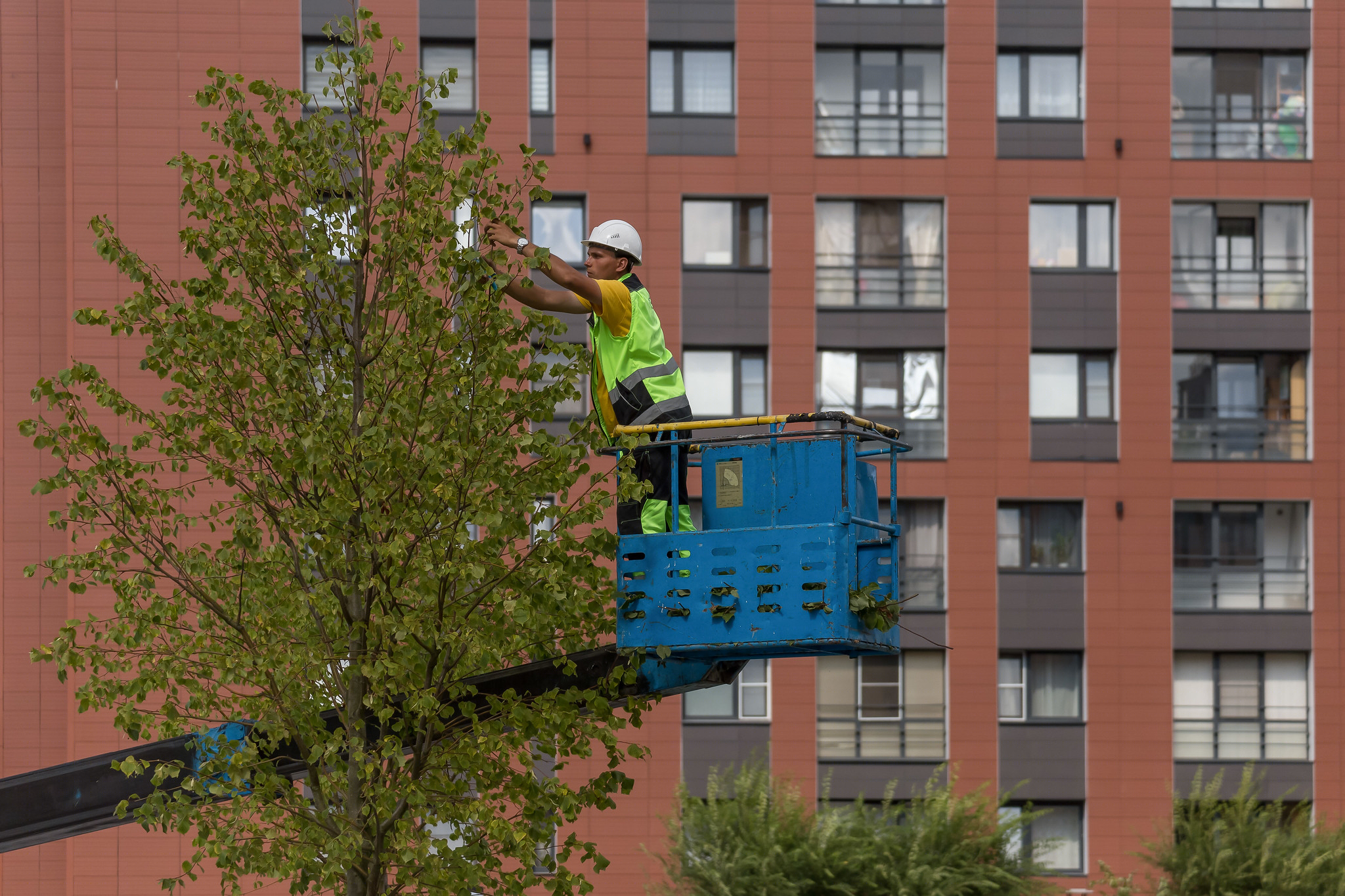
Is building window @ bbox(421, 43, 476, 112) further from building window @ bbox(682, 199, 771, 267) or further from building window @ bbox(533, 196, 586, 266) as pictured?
building window @ bbox(682, 199, 771, 267)

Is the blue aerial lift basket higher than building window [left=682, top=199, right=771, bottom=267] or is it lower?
lower

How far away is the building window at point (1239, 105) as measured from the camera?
3478 centimetres

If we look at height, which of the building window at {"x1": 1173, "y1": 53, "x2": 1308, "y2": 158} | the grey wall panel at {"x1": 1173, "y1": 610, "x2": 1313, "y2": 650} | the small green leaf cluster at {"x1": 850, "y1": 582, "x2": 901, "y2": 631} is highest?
the building window at {"x1": 1173, "y1": 53, "x2": 1308, "y2": 158}

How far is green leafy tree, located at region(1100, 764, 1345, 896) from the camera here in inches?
935

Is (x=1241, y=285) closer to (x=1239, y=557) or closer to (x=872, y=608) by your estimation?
(x=1239, y=557)

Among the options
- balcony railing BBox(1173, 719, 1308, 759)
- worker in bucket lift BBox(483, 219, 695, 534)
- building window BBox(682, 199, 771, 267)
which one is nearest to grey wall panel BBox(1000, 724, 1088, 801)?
balcony railing BBox(1173, 719, 1308, 759)

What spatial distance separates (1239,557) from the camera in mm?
34219

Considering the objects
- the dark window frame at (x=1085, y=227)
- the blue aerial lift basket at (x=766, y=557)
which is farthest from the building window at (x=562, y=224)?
the blue aerial lift basket at (x=766, y=557)

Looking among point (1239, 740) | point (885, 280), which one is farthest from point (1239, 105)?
point (1239, 740)

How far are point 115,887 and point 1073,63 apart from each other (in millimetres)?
25804

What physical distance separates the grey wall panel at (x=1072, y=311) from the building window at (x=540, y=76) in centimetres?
1081

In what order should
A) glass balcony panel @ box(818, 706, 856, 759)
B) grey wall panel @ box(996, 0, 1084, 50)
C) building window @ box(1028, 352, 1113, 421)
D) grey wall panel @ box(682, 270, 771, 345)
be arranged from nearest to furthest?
Answer: glass balcony panel @ box(818, 706, 856, 759) → grey wall panel @ box(682, 270, 771, 345) → building window @ box(1028, 352, 1113, 421) → grey wall panel @ box(996, 0, 1084, 50)

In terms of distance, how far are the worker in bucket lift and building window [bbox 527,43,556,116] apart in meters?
23.9

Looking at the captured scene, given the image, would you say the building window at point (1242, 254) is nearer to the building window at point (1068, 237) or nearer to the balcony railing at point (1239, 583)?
the building window at point (1068, 237)
